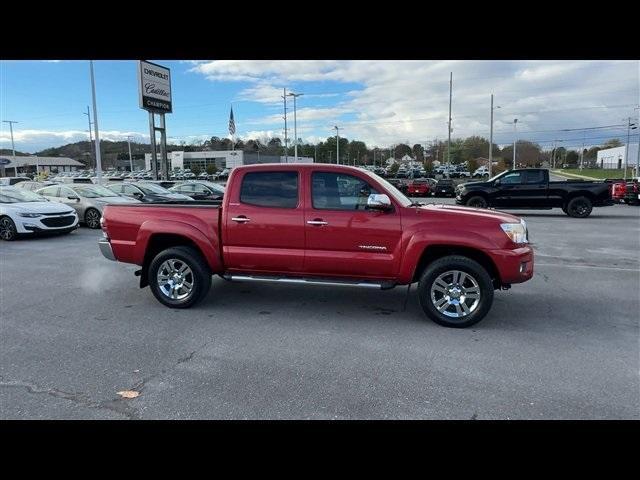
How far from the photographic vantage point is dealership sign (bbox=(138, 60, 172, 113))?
28.9m

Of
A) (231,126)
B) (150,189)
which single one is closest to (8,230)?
(150,189)

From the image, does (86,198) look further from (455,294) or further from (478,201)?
(478,201)

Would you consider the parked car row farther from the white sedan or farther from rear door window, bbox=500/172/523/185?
rear door window, bbox=500/172/523/185

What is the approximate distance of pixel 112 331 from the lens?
502cm

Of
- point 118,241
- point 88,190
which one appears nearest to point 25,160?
point 88,190

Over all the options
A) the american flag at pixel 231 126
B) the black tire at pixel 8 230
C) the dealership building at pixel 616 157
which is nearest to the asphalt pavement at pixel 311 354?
the black tire at pixel 8 230

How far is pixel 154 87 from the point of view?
30.2 m

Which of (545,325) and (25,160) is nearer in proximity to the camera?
(545,325)

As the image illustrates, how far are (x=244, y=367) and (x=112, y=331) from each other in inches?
76.3

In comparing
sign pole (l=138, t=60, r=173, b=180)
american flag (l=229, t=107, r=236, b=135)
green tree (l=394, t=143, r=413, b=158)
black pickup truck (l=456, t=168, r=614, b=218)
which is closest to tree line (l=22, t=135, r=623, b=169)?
green tree (l=394, t=143, r=413, b=158)

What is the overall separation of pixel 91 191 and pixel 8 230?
3.61m

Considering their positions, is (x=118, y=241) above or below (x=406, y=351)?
above
